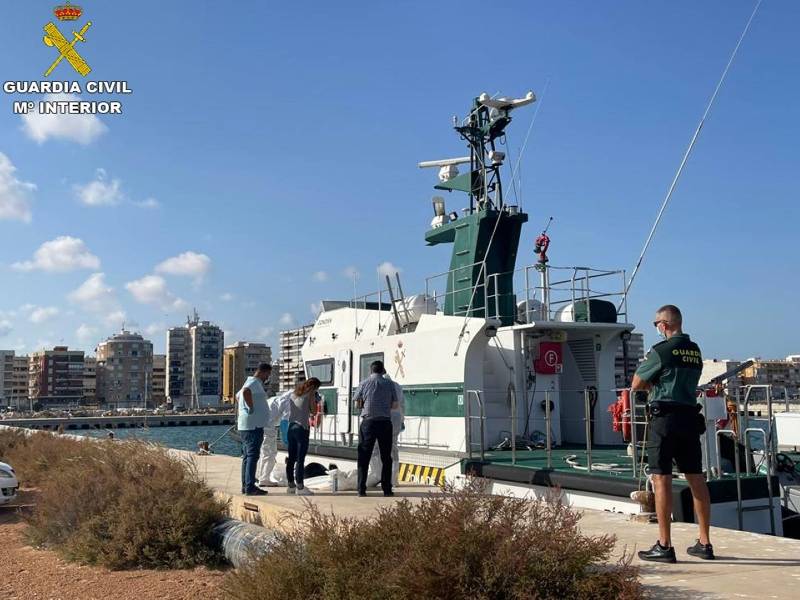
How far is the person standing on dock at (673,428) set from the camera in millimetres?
5141

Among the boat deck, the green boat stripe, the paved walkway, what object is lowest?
the paved walkway

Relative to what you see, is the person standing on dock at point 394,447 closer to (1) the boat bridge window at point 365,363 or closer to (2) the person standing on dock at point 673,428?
(2) the person standing on dock at point 673,428

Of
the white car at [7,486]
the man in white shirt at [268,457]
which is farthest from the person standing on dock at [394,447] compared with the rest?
the white car at [7,486]

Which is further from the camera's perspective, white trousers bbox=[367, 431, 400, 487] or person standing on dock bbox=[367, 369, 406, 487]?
white trousers bbox=[367, 431, 400, 487]

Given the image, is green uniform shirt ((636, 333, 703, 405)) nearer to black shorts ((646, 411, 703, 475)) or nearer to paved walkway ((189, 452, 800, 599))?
black shorts ((646, 411, 703, 475))

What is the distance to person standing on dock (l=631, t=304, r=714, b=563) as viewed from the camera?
5.14 metres

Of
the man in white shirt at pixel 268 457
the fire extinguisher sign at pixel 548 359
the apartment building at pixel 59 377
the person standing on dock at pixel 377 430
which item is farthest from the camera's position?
the apartment building at pixel 59 377

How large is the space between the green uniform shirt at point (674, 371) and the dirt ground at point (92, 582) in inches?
144

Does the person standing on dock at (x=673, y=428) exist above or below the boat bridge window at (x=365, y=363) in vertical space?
below

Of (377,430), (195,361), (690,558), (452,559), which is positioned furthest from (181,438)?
(195,361)

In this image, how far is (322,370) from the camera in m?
15.7

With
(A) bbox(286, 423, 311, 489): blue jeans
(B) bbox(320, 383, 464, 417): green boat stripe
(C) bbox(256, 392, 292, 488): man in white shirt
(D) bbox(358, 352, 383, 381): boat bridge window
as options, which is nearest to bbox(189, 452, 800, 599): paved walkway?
(A) bbox(286, 423, 311, 489): blue jeans

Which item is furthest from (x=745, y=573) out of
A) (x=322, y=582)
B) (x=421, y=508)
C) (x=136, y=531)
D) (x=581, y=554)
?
(x=136, y=531)

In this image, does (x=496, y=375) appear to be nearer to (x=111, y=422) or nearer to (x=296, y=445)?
(x=296, y=445)
